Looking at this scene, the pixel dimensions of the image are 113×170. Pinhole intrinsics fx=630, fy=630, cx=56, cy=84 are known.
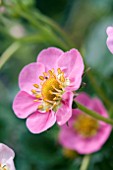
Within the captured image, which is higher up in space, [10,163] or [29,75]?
[29,75]

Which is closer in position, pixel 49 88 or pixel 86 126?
pixel 49 88

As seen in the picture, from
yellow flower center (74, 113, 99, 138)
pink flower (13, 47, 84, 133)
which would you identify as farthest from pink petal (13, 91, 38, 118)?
yellow flower center (74, 113, 99, 138)

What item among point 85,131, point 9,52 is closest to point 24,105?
point 9,52

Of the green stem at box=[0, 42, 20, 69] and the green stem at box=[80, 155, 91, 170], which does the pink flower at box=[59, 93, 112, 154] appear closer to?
the green stem at box=[80, 155, 91, 170]

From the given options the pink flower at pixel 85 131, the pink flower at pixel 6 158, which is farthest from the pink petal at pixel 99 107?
the pink flower at pixel 6 158

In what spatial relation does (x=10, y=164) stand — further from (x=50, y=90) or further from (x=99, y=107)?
(x=99, y=107)

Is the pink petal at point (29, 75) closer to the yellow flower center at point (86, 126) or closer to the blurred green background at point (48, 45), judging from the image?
the blurred green background at point (48, 45)

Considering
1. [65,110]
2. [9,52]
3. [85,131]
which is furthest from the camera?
[85,131]
